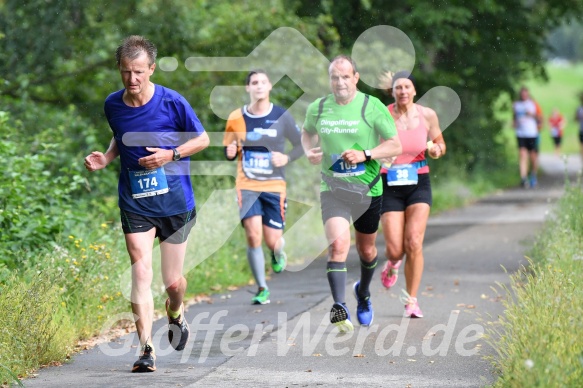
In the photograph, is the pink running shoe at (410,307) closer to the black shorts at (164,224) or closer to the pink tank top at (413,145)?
the pink tank top at (413,145)

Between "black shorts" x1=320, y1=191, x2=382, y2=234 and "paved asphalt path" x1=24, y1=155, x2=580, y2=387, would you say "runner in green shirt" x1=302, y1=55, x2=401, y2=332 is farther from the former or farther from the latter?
"paved asphalt path" x1=24, y1=155, x2=580, y2=387

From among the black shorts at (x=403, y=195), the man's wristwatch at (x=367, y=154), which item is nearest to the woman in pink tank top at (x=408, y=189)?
the black shorts at (x=403, y=195)

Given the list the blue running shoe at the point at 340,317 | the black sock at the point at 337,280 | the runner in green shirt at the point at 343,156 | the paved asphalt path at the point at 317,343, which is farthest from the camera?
the black sock at the point at 337,280

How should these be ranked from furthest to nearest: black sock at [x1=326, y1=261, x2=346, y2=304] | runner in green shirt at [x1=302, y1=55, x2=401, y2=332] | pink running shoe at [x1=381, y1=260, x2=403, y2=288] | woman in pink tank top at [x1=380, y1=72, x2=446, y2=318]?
1. pink running shoe at [x1=381, y1=260, x2=403, y2=288]
2. woman in pink tank top at [x1=380, y1=72, x2=446, y2=318]
3. black sock at [x1=326, y1=261, x2=346, y2=304]
4. runner in green shirt at [x1=302, y1=55, x2=401, y2=332]

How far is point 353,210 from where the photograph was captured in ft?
29.6

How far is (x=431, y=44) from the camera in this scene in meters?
22.8

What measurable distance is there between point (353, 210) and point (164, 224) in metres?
1.81

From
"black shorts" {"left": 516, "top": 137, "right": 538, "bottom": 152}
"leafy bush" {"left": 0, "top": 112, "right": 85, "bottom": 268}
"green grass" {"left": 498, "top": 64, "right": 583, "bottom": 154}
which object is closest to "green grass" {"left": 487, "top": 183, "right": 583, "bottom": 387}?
"leafy bush" {"left": 0, "top": 112, "right": 85, "bottom": 268}

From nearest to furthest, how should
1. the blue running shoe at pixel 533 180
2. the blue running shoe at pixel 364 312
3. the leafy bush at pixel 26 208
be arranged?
the blue running shoe at pixel 364 312, the leafy bush at pixel 26 208, the blue running shoe at pixel 533 180

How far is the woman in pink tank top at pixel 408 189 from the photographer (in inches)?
384

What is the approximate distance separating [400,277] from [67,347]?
527 cm

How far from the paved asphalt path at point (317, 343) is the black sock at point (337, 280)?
29cm

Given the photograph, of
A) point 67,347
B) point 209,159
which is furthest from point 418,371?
point 209,159

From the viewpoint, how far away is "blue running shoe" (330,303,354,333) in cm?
873
